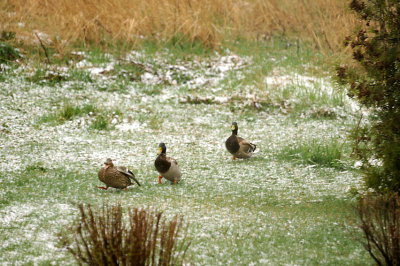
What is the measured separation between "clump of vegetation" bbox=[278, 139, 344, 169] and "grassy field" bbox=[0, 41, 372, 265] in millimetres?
19

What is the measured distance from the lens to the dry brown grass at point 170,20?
1117 centimetres

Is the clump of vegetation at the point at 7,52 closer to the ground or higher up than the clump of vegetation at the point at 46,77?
higher up

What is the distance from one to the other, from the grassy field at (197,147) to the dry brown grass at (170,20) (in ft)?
1.67

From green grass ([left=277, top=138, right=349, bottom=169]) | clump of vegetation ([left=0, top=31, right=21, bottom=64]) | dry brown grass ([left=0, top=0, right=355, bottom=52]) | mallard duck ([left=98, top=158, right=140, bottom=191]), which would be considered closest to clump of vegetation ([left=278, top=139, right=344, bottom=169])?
green grass ([left=277, top=138, right=349, bottom=169])

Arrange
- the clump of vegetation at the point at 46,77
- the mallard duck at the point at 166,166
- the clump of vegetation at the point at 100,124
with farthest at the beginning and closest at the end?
the clump of vegetation at the point at 46,77 → the clump of vegetation at the point at 100,124 → the mallard duck at the point at 166,166

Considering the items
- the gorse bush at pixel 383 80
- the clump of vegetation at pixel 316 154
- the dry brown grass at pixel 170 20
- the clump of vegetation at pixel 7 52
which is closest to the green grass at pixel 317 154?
the clump of vegetation at pixel 316 154

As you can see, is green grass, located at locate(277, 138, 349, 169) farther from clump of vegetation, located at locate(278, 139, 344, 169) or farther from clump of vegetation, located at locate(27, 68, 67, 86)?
clump of vegetation, located at locate(27, 68, 67, 86)

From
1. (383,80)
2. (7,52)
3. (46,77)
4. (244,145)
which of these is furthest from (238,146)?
(7,52)

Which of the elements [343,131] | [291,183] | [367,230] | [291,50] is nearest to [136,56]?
[291,50]

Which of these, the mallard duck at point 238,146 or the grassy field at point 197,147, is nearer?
the grassy field at point 197,147

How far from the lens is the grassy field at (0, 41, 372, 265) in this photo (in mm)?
4559

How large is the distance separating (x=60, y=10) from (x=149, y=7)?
90.2 inches

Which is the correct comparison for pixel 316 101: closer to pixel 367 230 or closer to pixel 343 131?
pixel 343 131

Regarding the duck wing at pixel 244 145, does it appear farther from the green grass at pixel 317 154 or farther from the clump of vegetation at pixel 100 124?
the clump of vegetation at pixel 100 124
